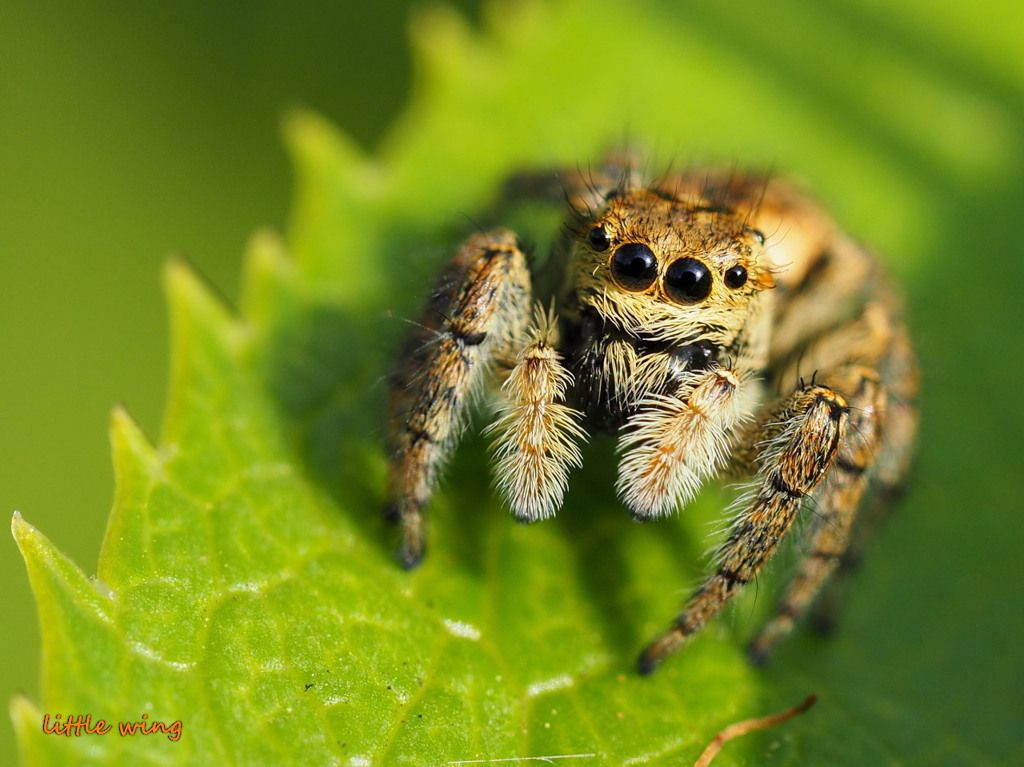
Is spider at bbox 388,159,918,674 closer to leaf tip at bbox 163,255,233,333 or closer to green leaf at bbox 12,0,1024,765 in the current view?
green leaf at bbox 12,0,1024,765

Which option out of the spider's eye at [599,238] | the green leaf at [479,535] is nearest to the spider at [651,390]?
the spider's eye at [599,238]

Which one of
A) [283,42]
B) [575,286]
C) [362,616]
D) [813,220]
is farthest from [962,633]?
[283,42]

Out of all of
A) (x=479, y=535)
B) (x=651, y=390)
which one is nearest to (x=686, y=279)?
(x=651, y=390)

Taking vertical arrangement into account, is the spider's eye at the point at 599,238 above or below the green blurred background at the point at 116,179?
above

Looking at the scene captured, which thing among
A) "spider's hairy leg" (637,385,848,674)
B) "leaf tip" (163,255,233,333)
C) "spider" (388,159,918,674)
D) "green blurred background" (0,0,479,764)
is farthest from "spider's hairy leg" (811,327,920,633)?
"green blurred background" (0,0,479,764)

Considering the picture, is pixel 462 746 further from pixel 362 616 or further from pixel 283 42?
pixel 283 42

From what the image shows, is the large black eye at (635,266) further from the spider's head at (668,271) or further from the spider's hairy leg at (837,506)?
the spider's hairy leg at (837,506)

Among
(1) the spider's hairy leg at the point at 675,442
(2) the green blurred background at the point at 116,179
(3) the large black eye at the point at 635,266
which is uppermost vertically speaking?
(3) the large black eye at the point at 635,266
